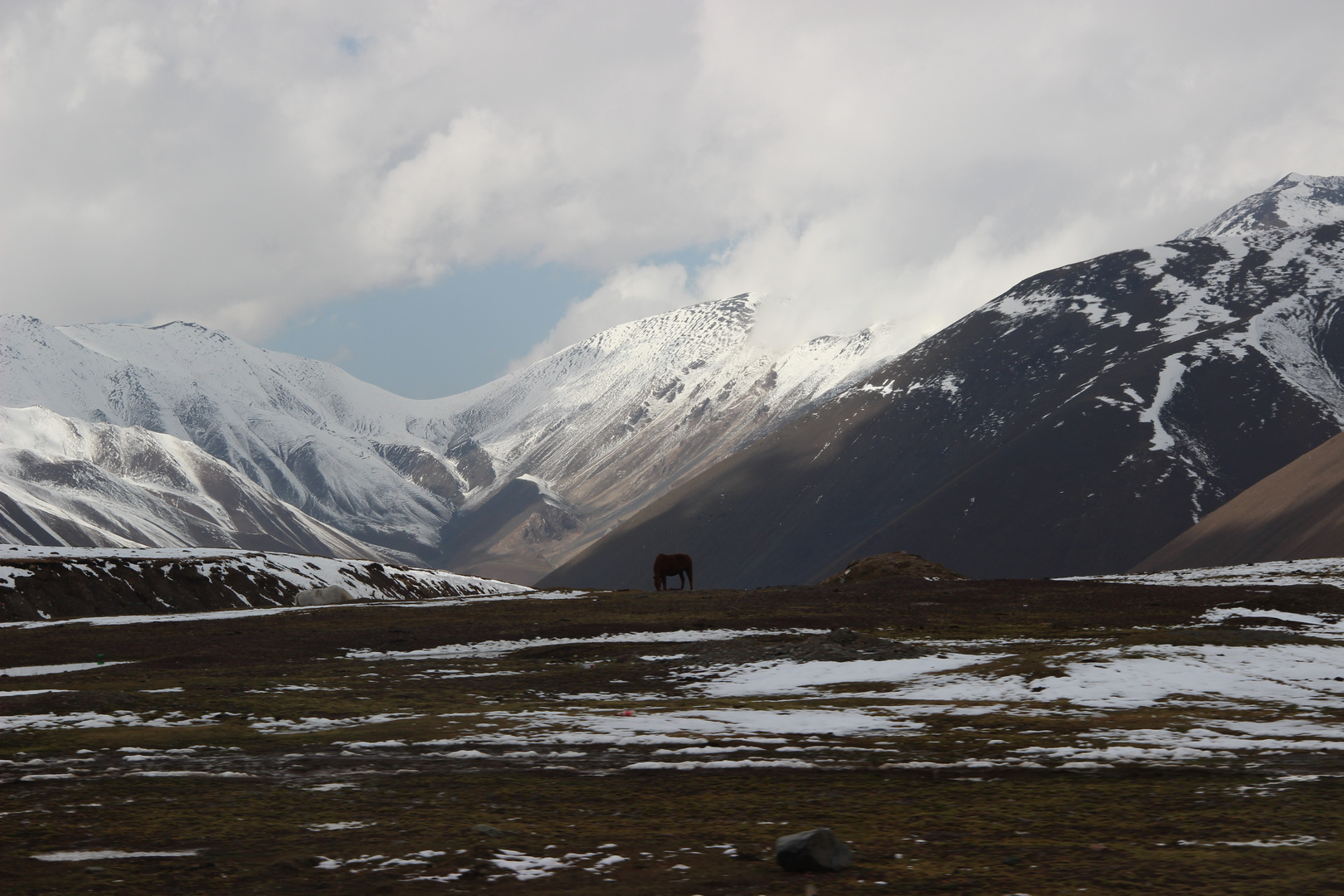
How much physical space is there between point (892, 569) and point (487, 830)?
7316 centimetres

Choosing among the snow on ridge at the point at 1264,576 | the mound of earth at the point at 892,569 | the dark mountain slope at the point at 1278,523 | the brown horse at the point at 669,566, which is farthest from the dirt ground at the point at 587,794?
the dark mountain slope at the point at 1278,523

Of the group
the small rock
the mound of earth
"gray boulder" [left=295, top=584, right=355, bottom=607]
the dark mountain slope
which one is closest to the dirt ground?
the small rock

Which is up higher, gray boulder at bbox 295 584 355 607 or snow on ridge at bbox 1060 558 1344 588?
gray boulder at bbox 295 584 355 607

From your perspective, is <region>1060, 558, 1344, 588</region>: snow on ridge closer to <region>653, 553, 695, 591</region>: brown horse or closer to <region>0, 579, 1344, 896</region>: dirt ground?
<region>653, 553, 695, 591</region>: brown horse

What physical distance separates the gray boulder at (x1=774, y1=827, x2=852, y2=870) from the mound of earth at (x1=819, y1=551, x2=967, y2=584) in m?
70.7

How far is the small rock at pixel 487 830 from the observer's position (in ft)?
44.0

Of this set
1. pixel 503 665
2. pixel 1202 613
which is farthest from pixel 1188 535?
pixel 503 665

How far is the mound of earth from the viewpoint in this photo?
82188 mm

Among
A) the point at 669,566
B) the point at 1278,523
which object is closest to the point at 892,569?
the point at 669,566

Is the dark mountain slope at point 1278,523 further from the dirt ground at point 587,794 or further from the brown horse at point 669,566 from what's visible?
the dirt ground at point 587,794

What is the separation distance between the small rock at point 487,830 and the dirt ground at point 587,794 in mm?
52

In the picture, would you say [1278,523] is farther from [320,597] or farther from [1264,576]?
[320,597]

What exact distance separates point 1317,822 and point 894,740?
841 cm

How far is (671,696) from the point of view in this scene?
29.5 metres
